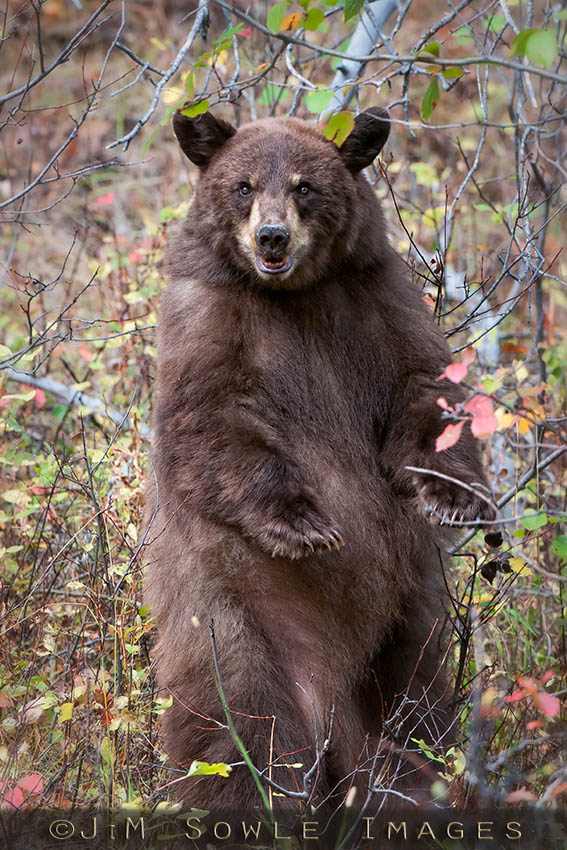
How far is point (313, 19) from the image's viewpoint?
3271mm

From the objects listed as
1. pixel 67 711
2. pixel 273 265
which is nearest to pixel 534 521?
pixel 273 265

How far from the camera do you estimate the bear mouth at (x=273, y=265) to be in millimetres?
3900

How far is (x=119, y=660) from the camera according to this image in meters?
3.92

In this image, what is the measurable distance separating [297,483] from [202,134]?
154 centimetres

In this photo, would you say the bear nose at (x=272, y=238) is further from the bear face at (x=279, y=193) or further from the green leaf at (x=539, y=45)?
the green leaf at (x=539, y=45)

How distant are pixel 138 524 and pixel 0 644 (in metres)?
0.91

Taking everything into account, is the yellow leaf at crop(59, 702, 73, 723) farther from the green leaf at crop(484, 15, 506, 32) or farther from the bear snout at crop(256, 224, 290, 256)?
the green leaf at crop(484, 15, 506, 32)

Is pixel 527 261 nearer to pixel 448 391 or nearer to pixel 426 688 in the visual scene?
pixel 448 391

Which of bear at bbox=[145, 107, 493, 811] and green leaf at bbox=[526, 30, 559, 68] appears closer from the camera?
green leaf at bbox=[526, 30, 559, 68]

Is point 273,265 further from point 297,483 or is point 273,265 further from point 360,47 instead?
point 360,47

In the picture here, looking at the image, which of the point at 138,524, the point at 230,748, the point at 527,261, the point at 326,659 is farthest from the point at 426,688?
the point at 527,261

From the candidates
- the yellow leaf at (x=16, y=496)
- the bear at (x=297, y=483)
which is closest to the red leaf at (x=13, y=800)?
the bear at (x=297, y=483)

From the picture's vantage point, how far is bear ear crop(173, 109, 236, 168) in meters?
4.20

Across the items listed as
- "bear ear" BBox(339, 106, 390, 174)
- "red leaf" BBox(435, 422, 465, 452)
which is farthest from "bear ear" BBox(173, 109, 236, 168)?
"red leaf" BBox(435, 422, 465, 452)
